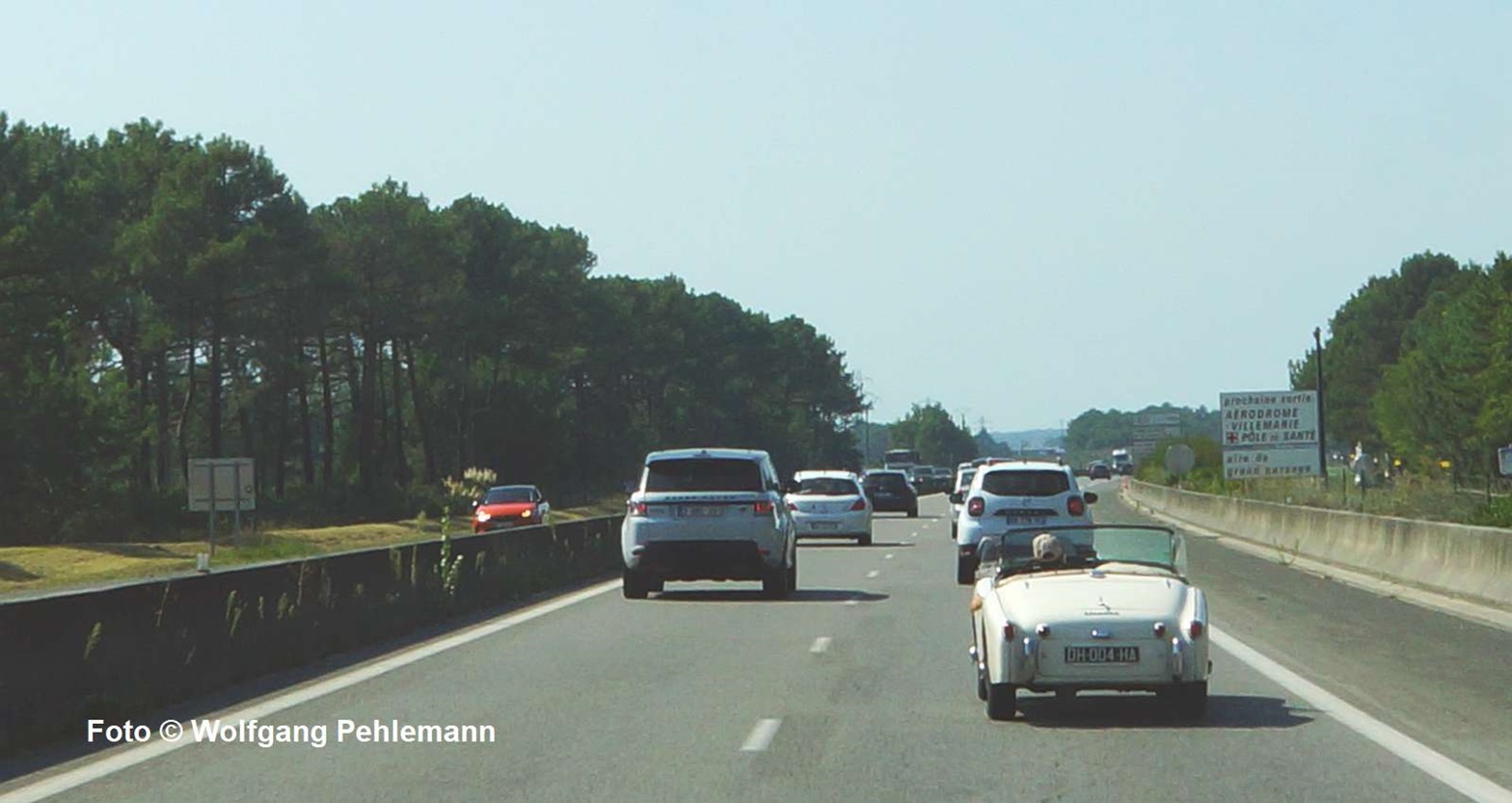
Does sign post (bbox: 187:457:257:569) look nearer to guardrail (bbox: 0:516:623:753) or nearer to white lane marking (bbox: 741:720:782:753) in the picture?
guardrail (bbox: 0:516:623:753)

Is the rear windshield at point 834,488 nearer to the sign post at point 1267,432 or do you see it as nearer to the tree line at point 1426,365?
the sign post at point 1267,432

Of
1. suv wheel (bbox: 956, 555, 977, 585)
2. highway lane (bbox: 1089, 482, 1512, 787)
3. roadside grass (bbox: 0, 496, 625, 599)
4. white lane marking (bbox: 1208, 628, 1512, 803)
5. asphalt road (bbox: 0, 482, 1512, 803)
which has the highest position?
suv wheel (bbox: 956, 555, 977, 585)

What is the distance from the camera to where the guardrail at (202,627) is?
1321cm

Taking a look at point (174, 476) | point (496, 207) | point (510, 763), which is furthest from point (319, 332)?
point (510, 763)

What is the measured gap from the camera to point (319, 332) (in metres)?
87.6

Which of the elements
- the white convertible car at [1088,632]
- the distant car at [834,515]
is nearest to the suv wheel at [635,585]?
the white convertible car at [1088,632]

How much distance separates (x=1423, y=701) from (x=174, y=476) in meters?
115

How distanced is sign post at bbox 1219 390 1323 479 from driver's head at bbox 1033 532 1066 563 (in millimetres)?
47636

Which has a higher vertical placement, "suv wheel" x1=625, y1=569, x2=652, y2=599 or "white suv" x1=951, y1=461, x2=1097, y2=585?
"white suv" x1=951, y1=461, x2=1097, y2=585

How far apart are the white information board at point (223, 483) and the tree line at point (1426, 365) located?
46.3 meters

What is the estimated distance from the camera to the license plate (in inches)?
515

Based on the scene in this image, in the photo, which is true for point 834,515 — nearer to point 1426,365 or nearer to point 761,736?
point 761,736

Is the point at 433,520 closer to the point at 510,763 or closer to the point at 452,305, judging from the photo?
the point at 452,305

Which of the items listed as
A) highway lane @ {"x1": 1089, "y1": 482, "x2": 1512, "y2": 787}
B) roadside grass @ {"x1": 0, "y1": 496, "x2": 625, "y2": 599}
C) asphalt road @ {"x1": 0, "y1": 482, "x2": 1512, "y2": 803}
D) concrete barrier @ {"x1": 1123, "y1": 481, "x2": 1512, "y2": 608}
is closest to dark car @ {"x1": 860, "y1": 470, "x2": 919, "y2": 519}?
roadside grass @ {"x1": 0, "y1": 496, "x2": 625, "y2": 599}
